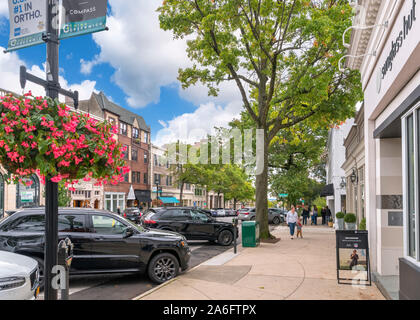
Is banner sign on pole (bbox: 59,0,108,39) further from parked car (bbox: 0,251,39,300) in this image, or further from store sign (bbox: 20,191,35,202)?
store sign (bbox: 20,191,35,202)

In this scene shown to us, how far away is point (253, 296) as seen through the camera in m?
7.04

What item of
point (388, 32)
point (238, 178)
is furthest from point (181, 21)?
point (238, 178)

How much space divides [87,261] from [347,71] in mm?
14164

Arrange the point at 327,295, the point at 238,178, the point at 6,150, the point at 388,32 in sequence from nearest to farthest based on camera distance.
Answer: the point at 6,150 < the point at 388,32 < the point at 327,295 < the point at 238,178

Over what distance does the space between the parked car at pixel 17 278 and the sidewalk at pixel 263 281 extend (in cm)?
199

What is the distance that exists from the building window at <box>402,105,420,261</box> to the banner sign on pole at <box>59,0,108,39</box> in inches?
186

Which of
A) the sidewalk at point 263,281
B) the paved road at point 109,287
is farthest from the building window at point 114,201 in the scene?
the paved road at point 109,287

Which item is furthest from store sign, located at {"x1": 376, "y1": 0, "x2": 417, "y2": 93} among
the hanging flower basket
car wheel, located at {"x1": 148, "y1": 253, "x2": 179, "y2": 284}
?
car wheel, located at {"x1": 148, "y1": 253, "x2": 179, "y2": 284}

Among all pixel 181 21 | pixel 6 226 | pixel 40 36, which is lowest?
pixel 6 226

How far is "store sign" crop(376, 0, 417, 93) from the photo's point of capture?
202 inches

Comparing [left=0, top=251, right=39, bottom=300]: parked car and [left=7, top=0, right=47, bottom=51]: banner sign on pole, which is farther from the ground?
[left=7, top=0, right=47, bottom=51]: banner sign on pole

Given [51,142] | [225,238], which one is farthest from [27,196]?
[51,142]

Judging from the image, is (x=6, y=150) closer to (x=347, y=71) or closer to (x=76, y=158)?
(x=76, y=158)

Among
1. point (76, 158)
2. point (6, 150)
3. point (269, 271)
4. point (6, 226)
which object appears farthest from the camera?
point (269, 271)
